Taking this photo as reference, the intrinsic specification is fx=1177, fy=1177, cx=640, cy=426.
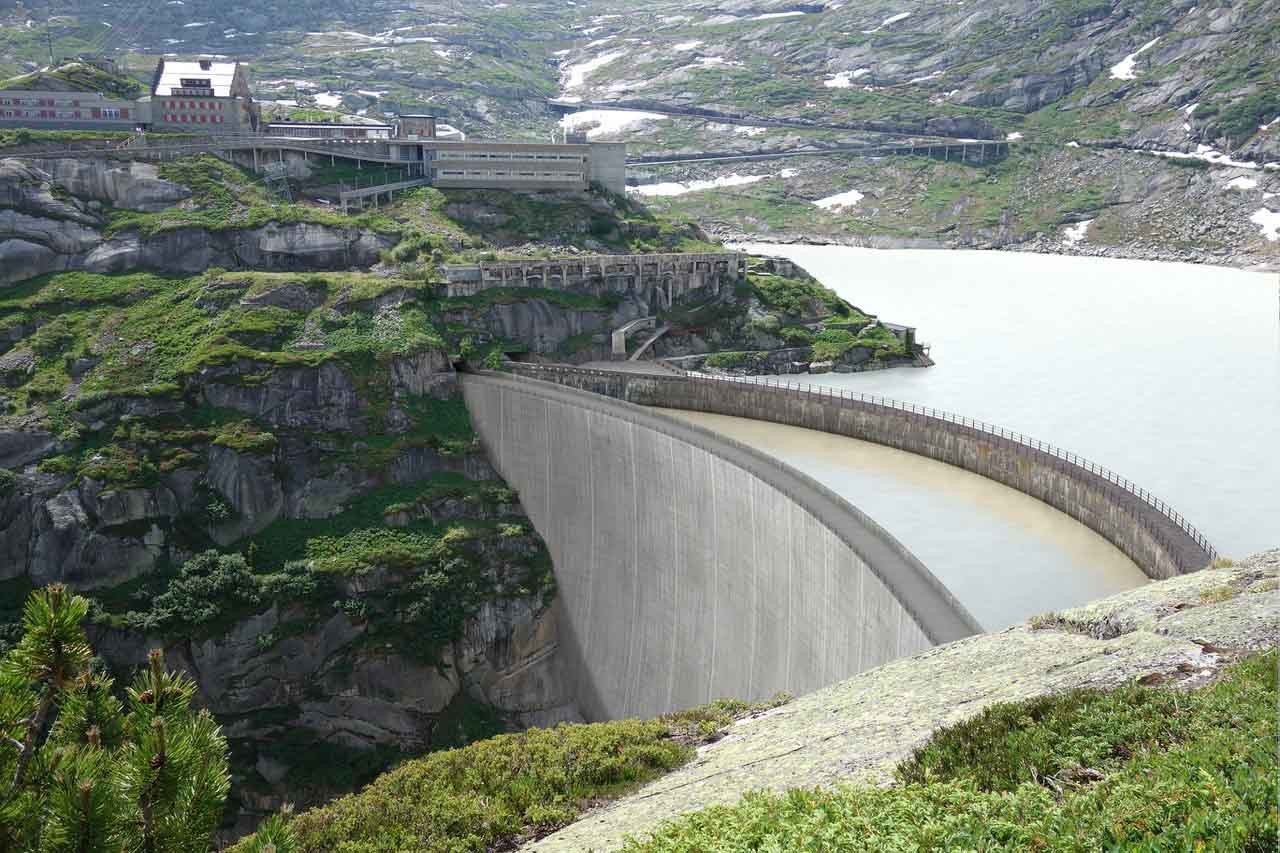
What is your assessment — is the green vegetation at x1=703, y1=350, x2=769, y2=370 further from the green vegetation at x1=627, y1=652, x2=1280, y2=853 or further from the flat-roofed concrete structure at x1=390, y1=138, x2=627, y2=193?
the green vegetation at x1=627, y1=652, x2=1280, y2=853

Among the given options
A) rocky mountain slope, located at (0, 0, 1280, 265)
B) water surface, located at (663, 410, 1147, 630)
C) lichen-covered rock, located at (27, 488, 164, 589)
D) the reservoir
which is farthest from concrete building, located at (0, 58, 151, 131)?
rocky mountain slope, located at (0, 0, 1280, 265)

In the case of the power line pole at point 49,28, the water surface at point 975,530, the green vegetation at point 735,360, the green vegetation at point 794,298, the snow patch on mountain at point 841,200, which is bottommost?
the water surface at point 975,530

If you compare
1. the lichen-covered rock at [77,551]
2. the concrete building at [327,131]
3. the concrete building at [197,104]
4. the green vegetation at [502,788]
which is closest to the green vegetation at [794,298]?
the concrete building at [327,131]

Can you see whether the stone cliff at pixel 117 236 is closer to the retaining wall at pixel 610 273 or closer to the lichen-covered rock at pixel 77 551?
the retaining wall at pixel 610 273

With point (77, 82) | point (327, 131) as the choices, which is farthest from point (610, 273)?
point (77, 82)

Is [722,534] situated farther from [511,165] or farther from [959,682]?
[511,165]

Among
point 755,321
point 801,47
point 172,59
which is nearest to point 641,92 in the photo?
point 801,47
